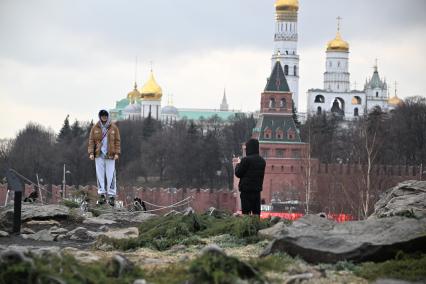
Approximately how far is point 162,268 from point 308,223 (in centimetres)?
271

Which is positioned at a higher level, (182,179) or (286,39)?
(286,39)

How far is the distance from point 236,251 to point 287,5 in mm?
154043

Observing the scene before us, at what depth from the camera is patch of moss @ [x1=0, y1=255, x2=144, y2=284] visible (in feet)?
33.2

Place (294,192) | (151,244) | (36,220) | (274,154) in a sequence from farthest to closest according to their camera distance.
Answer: (274,154), (294,192), (36,220), (151,244)

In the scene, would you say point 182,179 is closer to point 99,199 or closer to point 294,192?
point 294,192

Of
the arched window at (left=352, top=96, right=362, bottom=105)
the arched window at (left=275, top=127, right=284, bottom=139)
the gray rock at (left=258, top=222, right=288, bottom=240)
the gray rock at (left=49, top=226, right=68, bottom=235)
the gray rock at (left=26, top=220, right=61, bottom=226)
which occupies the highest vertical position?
the arched window at (left=352, top=96, right=362, bottom=105)

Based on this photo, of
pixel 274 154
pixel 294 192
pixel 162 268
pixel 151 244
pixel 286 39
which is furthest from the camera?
pixel 286 39

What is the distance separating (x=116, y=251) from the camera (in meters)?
14.7

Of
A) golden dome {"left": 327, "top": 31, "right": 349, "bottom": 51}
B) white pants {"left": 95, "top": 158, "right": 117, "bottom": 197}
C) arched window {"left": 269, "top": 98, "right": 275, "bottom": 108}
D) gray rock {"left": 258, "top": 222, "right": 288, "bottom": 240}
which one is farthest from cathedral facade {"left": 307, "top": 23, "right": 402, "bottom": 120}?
gray rock {"left": 258, "top": 222, "right": 288, "bottom": 240}

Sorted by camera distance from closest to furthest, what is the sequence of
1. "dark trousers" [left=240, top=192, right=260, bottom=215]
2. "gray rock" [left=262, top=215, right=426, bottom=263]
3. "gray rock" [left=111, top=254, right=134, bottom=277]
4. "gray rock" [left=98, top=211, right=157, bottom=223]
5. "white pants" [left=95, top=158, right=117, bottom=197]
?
"gray rock" [left=111, top=254, right=134, bottom=277]
"gray rock" [left=262, top=215, right=426, bottom=263]
"dark trousers" [left=240, top=192, right=260, bottom=215]
"gray rock" [left=98, top=211, right=157, bottom=223]
"white pants" [left=95, top=158, right=117, bottom=197]

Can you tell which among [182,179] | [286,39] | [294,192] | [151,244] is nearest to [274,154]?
[294,192]

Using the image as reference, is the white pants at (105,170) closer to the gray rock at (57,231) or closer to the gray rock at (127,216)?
the gray rock at (127,216)

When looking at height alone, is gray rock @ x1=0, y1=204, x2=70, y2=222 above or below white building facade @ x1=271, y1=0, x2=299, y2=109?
below

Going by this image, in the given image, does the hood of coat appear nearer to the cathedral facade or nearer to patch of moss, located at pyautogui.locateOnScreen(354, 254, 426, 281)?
patch of moss, located at pyautogui.locateOnScreen(354, 254, 426, 281)
